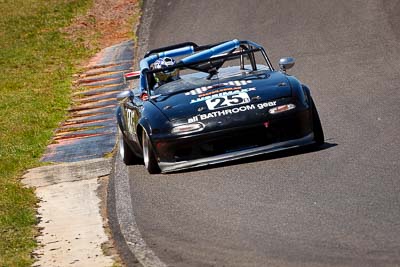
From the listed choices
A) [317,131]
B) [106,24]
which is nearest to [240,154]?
[317,131]

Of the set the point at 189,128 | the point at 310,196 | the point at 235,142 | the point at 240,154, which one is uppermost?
the point at 189,128

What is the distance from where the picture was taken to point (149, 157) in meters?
10.4

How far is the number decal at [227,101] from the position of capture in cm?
1017

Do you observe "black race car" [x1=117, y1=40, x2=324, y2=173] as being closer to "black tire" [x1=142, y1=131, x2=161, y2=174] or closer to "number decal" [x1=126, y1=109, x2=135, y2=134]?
"black tire" [x1=142, y1=131, x2=161, y2=174]

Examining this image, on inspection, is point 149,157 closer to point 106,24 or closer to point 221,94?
point 221,94

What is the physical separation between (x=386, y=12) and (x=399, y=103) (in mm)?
7657

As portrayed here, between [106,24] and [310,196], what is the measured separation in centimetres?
1575

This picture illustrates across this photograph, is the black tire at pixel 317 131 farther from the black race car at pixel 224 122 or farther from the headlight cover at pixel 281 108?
the headlight cover at pixel 281 108

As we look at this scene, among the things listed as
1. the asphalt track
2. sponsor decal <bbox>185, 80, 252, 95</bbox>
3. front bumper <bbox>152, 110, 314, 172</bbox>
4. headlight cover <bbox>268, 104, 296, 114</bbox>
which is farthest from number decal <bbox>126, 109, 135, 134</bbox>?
headlight cover <bbox>268, 104, 296, 114</bbox>

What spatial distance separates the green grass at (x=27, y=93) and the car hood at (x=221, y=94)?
1.64 m

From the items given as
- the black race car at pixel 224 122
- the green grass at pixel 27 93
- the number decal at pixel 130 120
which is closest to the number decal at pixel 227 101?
the black race car at pixel 224 122

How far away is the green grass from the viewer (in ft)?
29.9

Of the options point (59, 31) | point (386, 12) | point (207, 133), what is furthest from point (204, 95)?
point (59, 31)

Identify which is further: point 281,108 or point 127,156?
point 127,156
